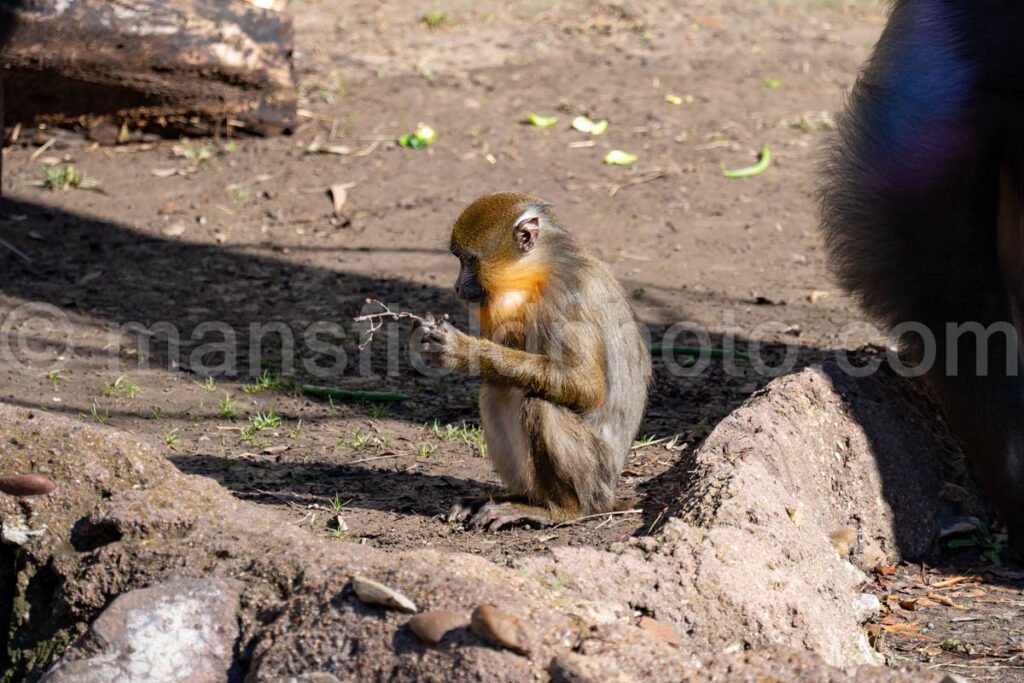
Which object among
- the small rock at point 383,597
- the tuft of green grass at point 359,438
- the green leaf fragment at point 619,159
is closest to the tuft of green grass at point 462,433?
the tuft of green grass at point 359,438

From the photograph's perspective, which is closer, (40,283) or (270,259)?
(40,283)

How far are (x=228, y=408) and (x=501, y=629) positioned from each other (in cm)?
279

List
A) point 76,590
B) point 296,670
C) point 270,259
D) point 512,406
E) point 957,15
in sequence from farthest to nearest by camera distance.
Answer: point 270,259, point 957,15, point 512,406, point 76,590, point 296,670

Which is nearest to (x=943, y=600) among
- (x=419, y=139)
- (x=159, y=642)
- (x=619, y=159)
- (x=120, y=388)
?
(x=159, y=642)

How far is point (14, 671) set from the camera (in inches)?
137

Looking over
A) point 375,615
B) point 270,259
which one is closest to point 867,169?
point 375,615

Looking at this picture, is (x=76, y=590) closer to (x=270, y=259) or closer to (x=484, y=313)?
(x=484, y=313)

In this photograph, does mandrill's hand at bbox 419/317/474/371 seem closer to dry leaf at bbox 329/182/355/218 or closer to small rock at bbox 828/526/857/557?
small rock at bbox 828/526/857/557

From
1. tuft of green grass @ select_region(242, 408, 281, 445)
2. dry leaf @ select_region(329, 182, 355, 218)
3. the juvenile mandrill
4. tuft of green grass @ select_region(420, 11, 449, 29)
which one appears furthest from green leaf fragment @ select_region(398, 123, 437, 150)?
the juvenile mandrill

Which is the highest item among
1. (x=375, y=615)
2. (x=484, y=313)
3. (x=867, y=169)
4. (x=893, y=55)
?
(x=893, y=55)

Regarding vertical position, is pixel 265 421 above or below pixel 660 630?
below

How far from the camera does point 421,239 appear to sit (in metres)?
7.74

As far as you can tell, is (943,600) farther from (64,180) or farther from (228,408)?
(64,180)

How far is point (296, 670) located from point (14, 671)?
102cm
